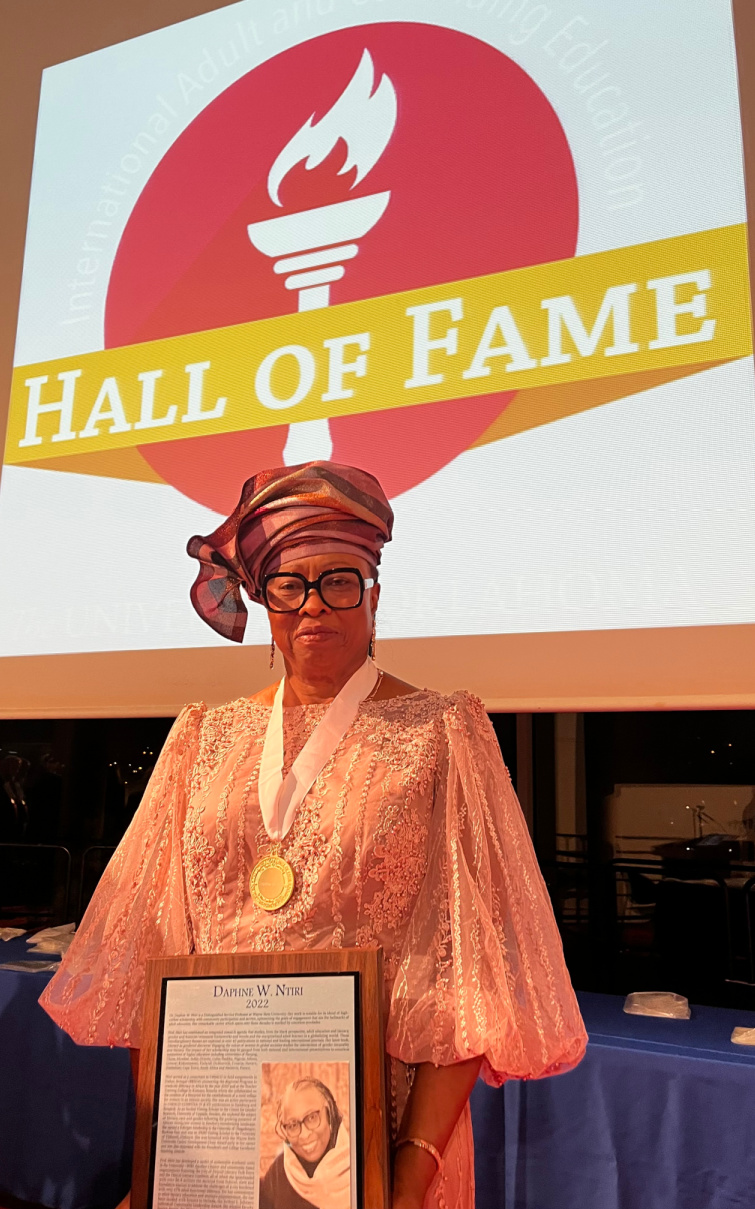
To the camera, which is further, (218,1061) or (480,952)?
(480,952)

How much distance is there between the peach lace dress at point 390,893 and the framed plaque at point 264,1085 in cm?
12

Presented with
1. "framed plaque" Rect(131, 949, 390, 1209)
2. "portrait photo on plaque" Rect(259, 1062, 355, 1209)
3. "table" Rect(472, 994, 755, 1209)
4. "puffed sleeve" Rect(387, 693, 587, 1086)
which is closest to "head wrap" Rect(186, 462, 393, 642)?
"puffed sleeve" Rect(387, 693, 587, 1086)

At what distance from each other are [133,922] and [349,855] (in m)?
0.35

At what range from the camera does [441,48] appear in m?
2.68

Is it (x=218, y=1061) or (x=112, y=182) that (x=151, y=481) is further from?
(x=218, y=1061)

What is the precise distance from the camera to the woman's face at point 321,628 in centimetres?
144

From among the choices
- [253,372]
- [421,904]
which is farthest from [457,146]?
[421,904]

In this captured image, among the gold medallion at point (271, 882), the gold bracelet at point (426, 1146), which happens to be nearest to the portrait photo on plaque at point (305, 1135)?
the gold bracelet at point (426, 1146)

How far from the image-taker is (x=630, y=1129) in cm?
201

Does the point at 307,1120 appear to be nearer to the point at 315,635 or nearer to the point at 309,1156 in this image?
the point at 309,1156

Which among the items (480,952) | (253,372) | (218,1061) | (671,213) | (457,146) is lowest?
(218,1061)

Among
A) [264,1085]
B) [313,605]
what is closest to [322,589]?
[313,605]

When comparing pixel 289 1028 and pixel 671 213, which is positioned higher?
pixel 671 213

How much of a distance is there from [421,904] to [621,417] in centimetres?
136
